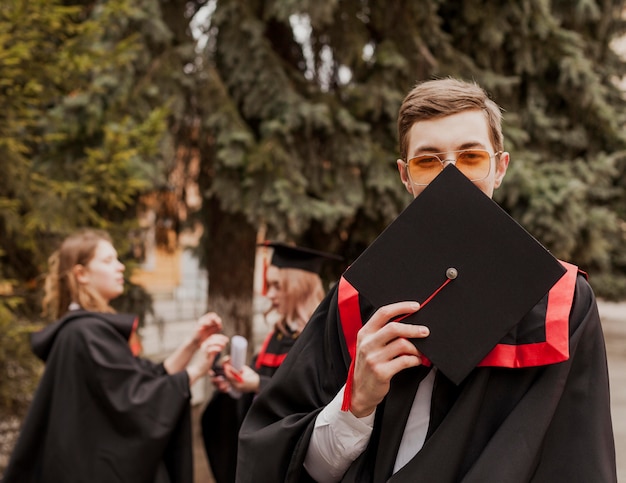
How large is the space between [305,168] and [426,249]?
5559 millimetres

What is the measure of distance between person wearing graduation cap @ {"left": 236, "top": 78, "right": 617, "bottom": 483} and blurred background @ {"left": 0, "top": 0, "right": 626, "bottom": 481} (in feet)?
13.8

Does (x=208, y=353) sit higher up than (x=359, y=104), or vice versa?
(x=359, y=104)

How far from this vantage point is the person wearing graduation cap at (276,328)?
4137 mm

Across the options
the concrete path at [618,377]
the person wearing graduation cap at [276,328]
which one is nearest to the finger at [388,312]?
the person wearing graduation cap at [276,328]

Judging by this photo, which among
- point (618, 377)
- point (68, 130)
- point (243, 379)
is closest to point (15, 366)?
point (68, 130)

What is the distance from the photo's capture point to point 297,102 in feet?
21.8

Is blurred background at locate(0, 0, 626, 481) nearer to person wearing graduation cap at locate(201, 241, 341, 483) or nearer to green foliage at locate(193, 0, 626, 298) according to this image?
green foliage at locate(193, 0, 626, 298)

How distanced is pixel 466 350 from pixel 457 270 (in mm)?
169

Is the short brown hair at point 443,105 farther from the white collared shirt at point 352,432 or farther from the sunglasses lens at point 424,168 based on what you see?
the white collared shirt at point 352,432

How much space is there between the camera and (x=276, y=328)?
4258 millimetres

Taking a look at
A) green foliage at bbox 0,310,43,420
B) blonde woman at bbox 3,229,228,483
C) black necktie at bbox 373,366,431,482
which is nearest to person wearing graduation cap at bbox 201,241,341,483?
blonde woman at bbox 3,229,228,483

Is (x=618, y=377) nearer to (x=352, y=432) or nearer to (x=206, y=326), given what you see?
(x=206, y=326)

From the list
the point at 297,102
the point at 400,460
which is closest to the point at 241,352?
the point at 400,460

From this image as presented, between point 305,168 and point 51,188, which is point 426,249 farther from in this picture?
point 305,168
